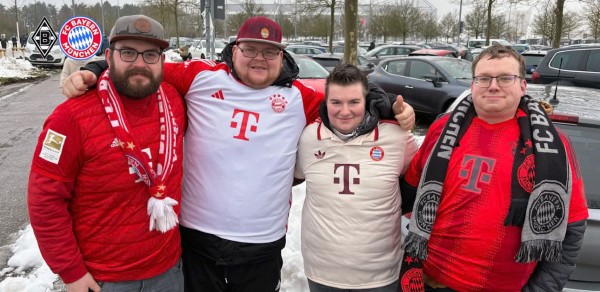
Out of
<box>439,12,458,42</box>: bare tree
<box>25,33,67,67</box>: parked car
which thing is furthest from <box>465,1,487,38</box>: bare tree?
<box>25,33,67,67</box>: parked car

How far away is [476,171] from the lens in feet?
6.86

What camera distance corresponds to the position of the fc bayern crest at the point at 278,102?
2.68 m

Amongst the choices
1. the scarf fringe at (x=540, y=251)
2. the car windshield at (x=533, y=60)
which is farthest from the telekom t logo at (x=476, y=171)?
the car windshield at (x=533, y=60)

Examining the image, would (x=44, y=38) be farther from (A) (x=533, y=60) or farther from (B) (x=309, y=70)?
(A) (x=533, y=60)

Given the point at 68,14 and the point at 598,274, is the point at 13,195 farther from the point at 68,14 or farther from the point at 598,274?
the point at 68,14

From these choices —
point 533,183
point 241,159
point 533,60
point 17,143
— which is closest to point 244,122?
point 241,159

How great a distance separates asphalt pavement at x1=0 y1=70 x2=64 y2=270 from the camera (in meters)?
5.20

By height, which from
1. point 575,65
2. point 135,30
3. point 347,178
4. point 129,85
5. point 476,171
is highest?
point 135,30

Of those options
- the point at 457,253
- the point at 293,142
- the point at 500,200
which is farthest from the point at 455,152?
the point at 293,142

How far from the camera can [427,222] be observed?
2193 millimetres

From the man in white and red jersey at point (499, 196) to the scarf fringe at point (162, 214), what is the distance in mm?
1131

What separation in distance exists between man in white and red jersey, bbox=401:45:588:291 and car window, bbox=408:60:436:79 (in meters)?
8.78

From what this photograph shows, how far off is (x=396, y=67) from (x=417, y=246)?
389 inches

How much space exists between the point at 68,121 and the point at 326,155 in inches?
48.5
